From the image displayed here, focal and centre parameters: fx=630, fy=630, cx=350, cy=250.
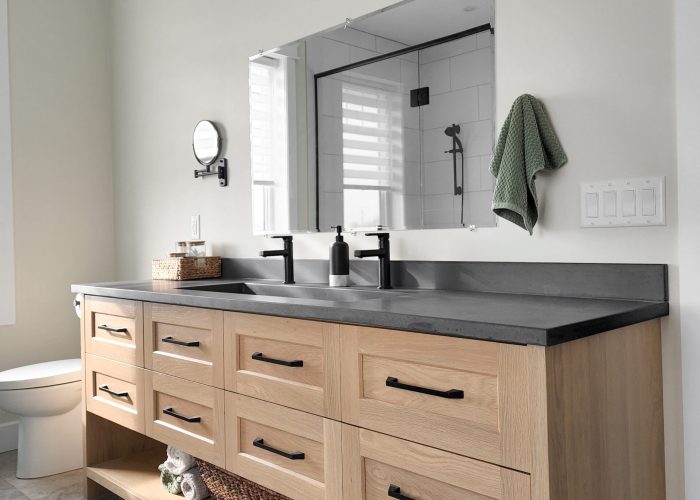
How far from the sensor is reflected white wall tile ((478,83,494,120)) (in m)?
1.81

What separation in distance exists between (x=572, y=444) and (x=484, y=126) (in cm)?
98

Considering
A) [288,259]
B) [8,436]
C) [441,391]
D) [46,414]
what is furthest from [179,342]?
[8,436]

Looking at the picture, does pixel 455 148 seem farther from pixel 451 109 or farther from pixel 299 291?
pixel 299 291

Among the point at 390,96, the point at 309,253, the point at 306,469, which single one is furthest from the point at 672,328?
the point at 309,253

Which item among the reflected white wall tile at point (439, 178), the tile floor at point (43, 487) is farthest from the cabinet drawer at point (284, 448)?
the tile floor at point (43, 487)

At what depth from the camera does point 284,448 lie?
1641 mm

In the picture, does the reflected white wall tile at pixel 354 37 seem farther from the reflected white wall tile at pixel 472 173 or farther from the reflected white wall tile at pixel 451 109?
the reflected white wall tile at pixel 472 173

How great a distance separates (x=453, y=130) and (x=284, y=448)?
104 centimetres

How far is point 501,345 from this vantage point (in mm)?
1149

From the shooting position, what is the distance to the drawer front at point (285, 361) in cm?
150

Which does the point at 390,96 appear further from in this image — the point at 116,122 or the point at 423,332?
the point at 116,122

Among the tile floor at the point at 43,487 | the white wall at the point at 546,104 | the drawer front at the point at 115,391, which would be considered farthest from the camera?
the tile floor at the point at 43,487

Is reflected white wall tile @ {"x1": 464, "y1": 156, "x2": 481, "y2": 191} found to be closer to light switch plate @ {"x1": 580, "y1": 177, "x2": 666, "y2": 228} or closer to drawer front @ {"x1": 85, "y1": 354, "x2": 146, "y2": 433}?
light switch plate @ {"x1": 580, "y1": 177, "x2": 666, "y2": 228}

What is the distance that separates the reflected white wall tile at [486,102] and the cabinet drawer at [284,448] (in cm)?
96
